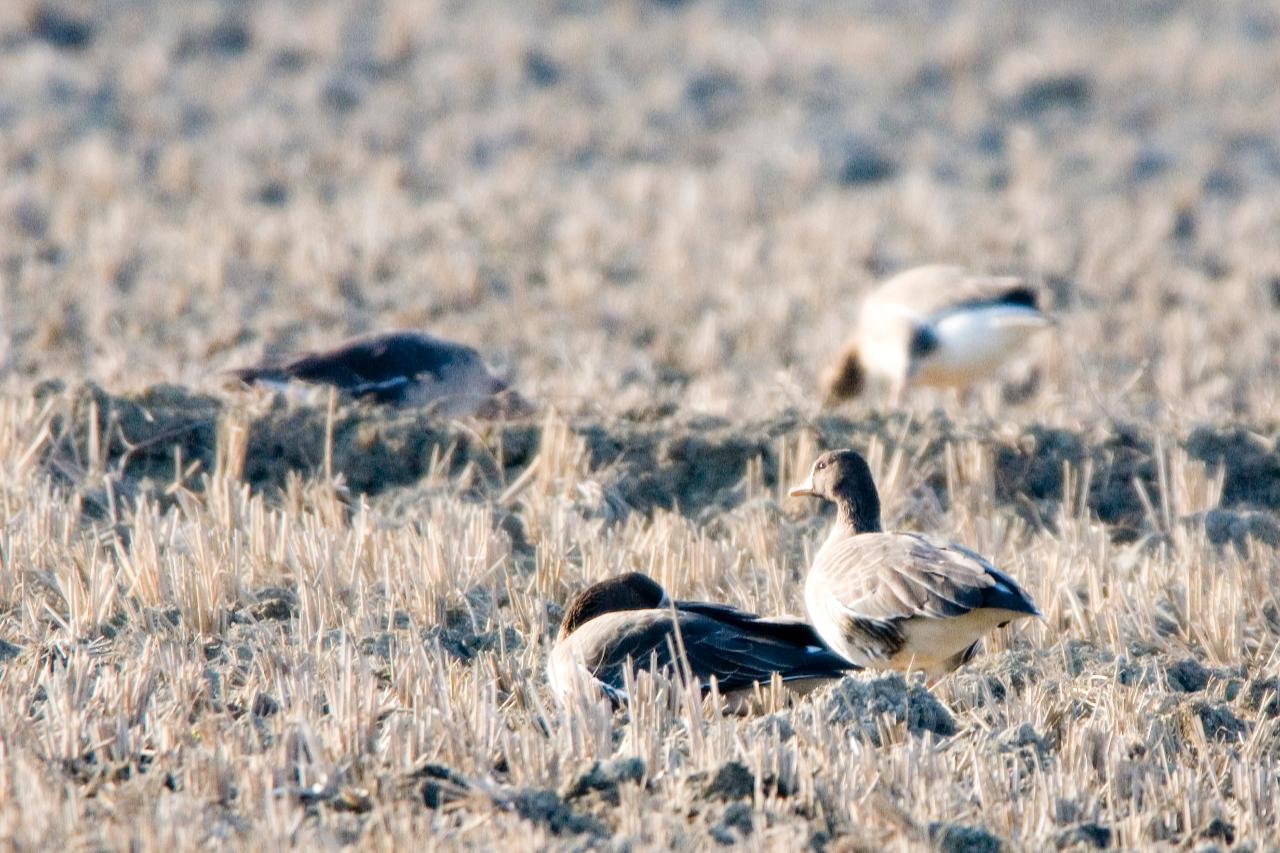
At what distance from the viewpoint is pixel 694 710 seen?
510 centimetres

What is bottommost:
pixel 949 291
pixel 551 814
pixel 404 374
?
pixel 551 814

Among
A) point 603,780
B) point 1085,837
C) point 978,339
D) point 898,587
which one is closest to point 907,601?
point 898,587

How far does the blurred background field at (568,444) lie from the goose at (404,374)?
0.32m

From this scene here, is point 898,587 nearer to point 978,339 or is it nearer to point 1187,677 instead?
point 1187,677

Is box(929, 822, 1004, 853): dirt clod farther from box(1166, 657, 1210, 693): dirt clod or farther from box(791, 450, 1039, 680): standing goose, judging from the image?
→ box(1166, 657, 1210, 693): dirt clod

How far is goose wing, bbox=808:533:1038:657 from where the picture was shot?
5645 mm

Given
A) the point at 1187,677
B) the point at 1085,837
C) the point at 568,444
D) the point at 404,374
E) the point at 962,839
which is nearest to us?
the point at 962,839

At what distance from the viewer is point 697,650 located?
18.9ft

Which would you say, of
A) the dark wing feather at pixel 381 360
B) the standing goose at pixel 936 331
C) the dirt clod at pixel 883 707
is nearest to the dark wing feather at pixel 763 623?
the dirt clod at pixel 883 707

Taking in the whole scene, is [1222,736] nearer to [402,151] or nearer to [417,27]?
[402,151]

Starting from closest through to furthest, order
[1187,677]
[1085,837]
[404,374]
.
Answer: [1085,837]
[1187,677]
[404,374]

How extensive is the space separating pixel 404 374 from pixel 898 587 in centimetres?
384

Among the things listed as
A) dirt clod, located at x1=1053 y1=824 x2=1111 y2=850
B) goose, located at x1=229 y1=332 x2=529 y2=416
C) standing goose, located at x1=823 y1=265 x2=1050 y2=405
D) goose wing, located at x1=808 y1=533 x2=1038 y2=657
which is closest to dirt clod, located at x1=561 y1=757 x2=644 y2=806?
dirt clod, located at x1=1053 y1=824 x2=1111 y2=850

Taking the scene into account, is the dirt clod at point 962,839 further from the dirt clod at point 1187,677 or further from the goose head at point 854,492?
the goose head at point 854,492
